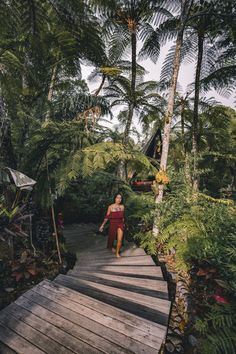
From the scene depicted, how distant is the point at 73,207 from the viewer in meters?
7.69

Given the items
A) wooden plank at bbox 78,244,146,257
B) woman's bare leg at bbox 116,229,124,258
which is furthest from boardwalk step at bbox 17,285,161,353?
wooden plank at bbox 78,244,146,257

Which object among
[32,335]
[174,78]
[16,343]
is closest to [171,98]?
[174,78]

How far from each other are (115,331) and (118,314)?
0.64ft

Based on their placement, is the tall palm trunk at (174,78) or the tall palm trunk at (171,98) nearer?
the tall palm trunk at (174,78)

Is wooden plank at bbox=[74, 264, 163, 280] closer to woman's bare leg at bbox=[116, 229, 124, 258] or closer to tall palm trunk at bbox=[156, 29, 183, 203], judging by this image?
woman's bare leg at bbox=[116, 229, 124, 258]

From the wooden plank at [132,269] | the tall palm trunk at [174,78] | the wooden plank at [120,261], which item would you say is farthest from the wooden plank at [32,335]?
the tall palm trunk at [174,78]

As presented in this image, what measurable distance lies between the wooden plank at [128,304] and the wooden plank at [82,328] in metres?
0.46

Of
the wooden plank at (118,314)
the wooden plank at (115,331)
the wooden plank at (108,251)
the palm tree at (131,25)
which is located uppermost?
the palm tree at (131,25)

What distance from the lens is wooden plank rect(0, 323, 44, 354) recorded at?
180 centimetres

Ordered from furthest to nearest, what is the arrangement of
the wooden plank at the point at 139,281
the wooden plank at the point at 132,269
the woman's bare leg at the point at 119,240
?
the woman's bare leg at the point at 119,240
the wooden plank at the point at 132,269
the wooden plank at the point at 139,281

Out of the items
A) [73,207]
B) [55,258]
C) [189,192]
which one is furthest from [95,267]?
[73,207]

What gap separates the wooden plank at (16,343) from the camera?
1796 mm

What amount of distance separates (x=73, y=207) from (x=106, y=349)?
6113 mm

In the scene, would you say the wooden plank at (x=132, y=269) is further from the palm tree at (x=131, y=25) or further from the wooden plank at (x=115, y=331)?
the palm tree at (x=131, y=25)
